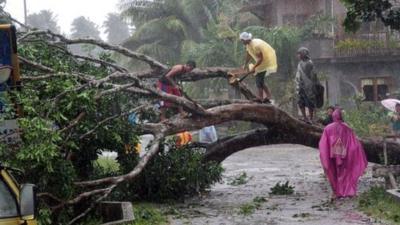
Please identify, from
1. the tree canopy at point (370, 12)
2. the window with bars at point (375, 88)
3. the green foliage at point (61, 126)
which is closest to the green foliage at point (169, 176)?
the green foliage at point (61, 126)

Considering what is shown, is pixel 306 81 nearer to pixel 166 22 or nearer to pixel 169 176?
pixel 169 176

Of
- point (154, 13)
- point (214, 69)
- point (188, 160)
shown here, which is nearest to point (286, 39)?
point (154, 13)

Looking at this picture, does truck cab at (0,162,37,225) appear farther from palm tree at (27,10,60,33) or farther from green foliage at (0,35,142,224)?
palm tree at (27,10,60,33)

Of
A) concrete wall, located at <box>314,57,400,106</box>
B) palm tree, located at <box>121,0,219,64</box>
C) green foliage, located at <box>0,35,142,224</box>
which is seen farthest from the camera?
palm tree, located at <box>121,0,219,64</box>

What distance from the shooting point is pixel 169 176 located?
11078mm

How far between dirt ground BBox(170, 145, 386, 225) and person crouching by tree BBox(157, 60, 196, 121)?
5.58 ft

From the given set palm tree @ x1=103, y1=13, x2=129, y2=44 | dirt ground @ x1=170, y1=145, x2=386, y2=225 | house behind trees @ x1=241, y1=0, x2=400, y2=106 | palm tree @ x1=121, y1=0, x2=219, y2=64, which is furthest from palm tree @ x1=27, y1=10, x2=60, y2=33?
dirt ground @ x1=170, y1=145, x2=386, y2=225

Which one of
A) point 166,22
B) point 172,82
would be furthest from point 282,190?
point 166,22

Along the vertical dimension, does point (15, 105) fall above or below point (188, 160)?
above

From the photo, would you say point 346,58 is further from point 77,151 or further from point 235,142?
point 77,151

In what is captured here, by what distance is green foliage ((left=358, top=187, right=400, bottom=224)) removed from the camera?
29.7 ft

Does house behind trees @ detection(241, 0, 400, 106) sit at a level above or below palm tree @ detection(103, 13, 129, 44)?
below

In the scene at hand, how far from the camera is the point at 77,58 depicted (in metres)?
11.2

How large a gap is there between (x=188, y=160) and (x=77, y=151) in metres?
2.30
